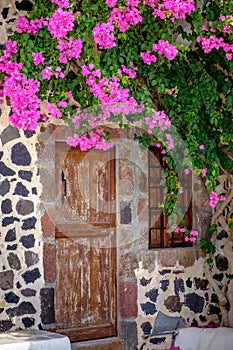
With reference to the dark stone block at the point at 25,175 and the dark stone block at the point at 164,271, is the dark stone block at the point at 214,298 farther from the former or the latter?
the dark stone block at the point at 25,175

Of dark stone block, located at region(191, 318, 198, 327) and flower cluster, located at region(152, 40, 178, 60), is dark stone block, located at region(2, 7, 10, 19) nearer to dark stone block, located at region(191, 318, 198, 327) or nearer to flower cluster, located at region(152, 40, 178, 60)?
flower cluster, located at region(152, 40, 178, 60)

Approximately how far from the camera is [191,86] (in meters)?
6.30

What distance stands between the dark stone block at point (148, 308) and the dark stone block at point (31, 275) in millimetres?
1170

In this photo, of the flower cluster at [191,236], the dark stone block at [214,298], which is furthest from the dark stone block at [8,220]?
the dark stone block at [214,298]

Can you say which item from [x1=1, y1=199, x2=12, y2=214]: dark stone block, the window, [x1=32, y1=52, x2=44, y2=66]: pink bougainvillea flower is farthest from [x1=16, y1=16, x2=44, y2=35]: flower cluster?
the window

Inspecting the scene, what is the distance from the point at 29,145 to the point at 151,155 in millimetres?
1343

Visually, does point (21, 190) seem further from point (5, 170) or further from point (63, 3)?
point (63, 3)

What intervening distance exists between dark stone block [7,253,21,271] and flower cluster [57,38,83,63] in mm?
1674

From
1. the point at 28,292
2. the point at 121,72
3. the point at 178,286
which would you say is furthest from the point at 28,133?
the point at 178,286

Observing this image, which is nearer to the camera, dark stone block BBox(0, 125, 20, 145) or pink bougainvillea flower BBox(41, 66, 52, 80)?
pink bougainvillea flower BBox(41, 66, 52, 80)

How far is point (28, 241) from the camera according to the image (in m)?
6.24

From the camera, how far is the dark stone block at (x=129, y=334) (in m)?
6.80

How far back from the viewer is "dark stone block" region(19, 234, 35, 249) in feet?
20.4

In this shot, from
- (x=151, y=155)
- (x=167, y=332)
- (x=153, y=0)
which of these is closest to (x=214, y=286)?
(x=167, y=332)
